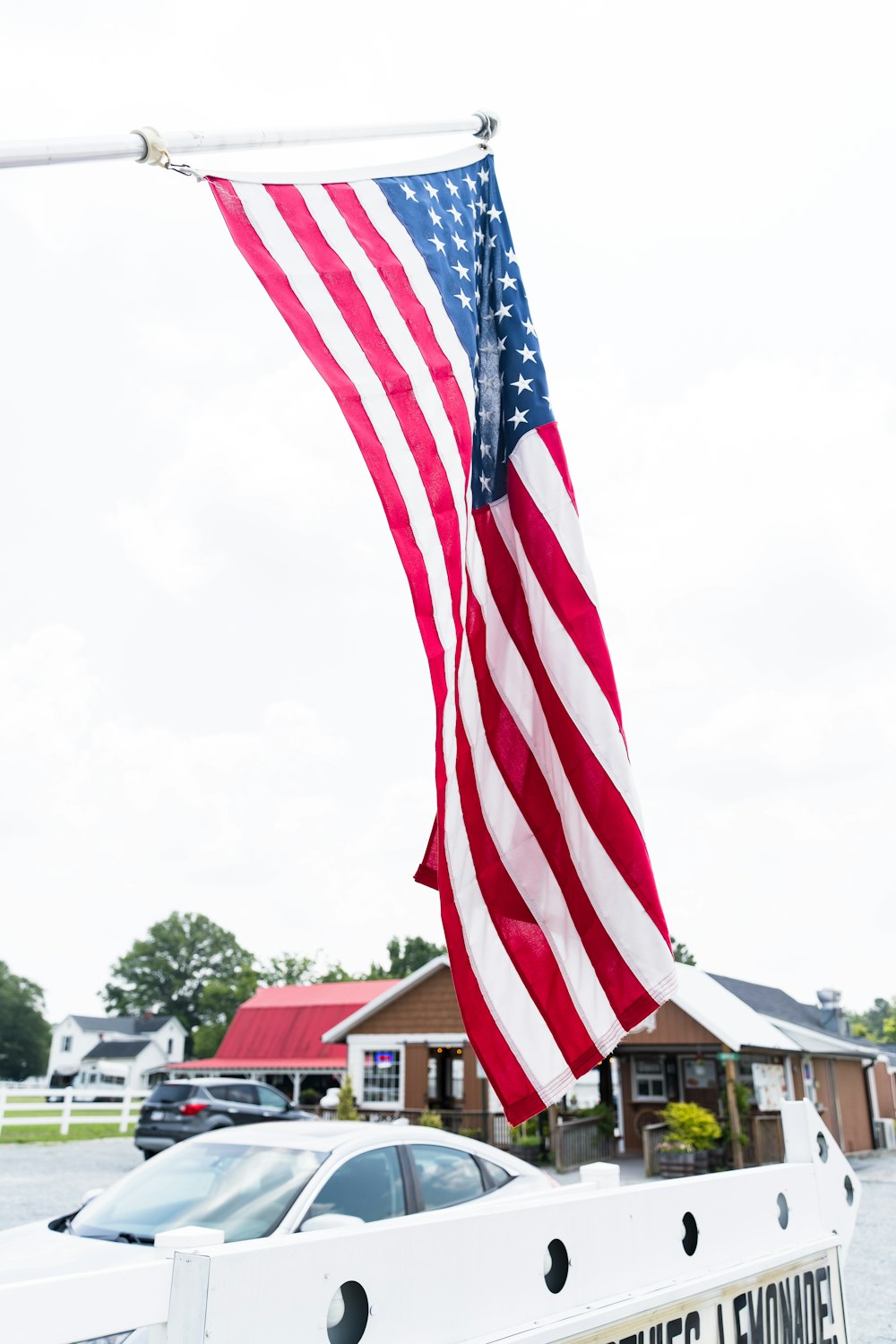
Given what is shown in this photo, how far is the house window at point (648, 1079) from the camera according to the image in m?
26.4

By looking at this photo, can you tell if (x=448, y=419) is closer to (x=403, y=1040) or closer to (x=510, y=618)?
(x=510, y=618)

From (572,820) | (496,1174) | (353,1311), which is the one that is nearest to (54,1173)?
(496,1174)

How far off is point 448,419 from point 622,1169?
71.9 feet

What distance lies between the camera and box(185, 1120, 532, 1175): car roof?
6.39m

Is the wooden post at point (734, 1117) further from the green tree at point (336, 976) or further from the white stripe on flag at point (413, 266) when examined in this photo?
the green tree at point (336, 976)

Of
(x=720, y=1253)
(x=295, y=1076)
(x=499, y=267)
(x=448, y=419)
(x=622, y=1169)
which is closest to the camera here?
(x=720, y=1253)

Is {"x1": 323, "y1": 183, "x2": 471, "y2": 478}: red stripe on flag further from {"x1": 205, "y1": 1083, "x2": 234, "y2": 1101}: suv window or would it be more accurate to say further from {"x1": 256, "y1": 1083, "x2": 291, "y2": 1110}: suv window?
{"x1": 256, "y1": 1083, "x2": 291, "y2": 1110}: suv window

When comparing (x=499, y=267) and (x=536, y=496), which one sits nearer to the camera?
(x=536, y=496)

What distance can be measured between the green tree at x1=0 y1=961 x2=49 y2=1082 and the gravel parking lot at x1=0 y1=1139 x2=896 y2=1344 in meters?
81.6

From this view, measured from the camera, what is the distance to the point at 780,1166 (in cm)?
382

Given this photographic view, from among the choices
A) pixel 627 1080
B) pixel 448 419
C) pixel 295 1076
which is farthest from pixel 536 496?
pixel 295 1076

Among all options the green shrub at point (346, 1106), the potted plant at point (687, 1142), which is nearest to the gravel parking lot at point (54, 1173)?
the green shrub at point (346, 1106)

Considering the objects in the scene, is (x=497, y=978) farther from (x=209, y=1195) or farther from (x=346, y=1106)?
(x=346, y=1106)

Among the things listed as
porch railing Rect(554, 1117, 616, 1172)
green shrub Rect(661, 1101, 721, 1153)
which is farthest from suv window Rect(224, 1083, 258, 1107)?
green shrub Rect(661, 1101, 721, 1153)
